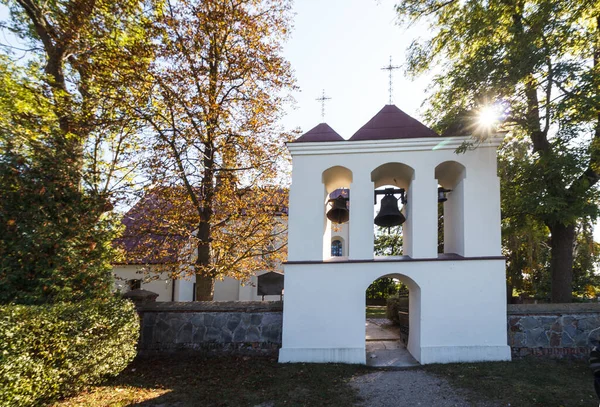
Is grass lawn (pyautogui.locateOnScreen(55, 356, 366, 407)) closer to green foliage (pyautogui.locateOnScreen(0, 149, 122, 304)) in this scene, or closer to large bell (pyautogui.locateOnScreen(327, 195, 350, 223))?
green foliage (pyautogui.locateOnScreen(0, 149, 122, 304))

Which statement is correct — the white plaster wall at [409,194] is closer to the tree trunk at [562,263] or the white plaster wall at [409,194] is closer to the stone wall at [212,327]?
the stone wall at [212,327]

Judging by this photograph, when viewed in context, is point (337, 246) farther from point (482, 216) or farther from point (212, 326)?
point (482, 216)

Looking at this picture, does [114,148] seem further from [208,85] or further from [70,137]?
[208,85]

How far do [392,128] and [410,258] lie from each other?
315cm

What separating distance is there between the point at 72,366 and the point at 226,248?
5.66 meters

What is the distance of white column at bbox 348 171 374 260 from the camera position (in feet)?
26.9

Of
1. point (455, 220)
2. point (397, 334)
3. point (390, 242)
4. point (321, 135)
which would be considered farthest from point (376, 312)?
point (321, 135)

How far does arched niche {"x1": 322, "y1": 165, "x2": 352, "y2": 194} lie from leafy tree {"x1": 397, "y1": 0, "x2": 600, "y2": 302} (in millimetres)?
2653

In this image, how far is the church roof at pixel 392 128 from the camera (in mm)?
8531

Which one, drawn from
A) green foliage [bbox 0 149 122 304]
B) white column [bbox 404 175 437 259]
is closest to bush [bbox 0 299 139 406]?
green foliage [bbox 0 149 122 304]

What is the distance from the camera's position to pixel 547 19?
25.8ft

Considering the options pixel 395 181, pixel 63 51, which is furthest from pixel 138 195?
pixel 395 181

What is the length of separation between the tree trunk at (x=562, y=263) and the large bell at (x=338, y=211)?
18.7ft

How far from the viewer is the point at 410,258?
319 inches
